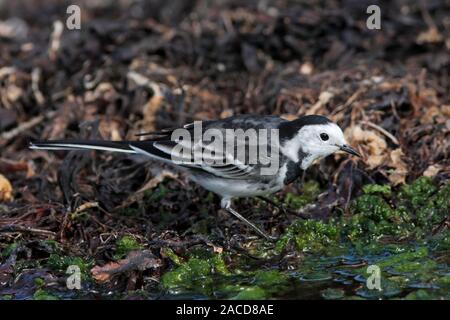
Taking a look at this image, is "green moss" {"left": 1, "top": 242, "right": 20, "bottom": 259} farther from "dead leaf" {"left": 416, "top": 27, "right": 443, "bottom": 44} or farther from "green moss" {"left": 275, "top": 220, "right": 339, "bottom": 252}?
"dead leaf" {"left": 416, "top": 27, "right": 443, "bottom": 44}

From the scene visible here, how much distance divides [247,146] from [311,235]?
0.97 m

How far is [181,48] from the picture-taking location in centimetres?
1073

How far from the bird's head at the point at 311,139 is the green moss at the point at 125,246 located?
1.53 m

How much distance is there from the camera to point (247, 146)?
23.6 feet

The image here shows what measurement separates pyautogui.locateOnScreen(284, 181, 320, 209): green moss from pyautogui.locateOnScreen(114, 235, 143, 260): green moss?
5.56 feet

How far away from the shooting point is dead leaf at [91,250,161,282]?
6441mm

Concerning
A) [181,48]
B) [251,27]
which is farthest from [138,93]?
[251,27]

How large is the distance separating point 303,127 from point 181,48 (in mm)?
4029

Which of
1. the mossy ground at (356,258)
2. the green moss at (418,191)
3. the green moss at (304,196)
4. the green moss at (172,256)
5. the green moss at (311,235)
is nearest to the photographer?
the mossy ground at (356,258)

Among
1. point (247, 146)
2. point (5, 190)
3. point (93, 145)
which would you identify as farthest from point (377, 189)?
point (5, 190)

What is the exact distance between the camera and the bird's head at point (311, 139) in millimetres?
7074

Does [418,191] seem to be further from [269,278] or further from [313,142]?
[269,278]

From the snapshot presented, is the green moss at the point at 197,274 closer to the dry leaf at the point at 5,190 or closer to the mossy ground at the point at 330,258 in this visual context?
the mossy ground at the point at 330,258

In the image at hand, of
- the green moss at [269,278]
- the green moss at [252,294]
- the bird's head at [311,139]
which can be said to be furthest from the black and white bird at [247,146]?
the green moss at [252,294]
